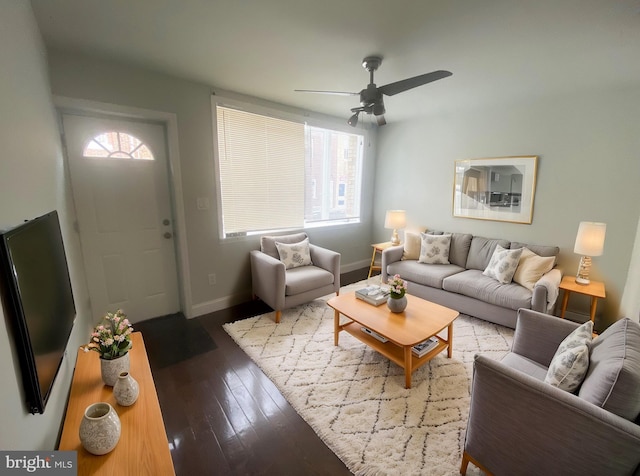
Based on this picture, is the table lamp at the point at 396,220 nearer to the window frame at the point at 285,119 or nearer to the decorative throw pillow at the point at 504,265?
the window frame at the point at 285,119

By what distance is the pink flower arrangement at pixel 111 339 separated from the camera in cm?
138

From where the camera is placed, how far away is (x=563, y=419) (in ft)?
3.45

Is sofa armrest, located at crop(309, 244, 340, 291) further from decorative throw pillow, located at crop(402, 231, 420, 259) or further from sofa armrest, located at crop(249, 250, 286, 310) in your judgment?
decorative throw pillow, located at crop(402, 231, 420, 259)

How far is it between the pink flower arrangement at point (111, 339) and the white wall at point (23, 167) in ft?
0.49

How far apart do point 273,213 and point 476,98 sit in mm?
2751

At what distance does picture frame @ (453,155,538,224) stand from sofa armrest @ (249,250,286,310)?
264cm

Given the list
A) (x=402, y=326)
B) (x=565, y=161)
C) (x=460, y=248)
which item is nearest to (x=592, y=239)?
→ (x=565, y=161)

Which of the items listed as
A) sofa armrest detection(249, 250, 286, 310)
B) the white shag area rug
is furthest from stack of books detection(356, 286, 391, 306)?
sofa armrest detection(249, 250, 286, 310)

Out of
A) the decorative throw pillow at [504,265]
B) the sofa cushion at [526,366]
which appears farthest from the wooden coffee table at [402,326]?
the decorative throw pillow at [504,265]

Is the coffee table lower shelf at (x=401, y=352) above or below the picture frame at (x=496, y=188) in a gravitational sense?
below

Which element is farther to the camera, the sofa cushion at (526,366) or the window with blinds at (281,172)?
the window with blinds at (281,172)

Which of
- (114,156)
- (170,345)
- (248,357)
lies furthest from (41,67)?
(248,357)

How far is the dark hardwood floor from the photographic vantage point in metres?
1.48

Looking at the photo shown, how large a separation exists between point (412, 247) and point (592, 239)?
5.86 ft
